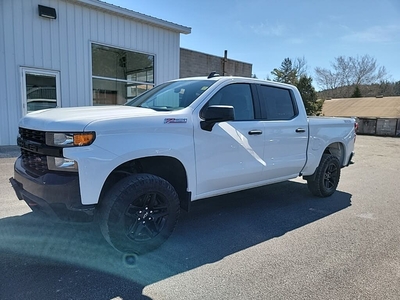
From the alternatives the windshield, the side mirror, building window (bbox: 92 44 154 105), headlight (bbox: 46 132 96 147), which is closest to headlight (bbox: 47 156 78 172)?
headlight (bbox: 46 132 96 147)

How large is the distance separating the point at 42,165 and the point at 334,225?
3.81m

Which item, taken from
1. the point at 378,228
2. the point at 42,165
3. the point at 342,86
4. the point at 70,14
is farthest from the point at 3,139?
the point at 342,86

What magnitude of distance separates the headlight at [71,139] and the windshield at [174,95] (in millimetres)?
1134

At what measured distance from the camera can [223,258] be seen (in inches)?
124

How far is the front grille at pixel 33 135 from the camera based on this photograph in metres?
2.87

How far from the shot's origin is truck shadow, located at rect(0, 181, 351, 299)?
2621mm

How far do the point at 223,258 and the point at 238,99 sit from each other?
2.11 m

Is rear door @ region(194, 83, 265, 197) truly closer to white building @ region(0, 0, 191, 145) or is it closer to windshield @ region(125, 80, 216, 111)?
windshield @ region(125, 80, 216, 111)

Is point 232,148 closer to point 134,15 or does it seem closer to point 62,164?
point 62,164

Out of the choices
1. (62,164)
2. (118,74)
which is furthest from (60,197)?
(118,74)

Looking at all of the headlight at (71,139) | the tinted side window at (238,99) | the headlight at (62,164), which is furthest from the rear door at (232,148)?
the headlight at (62,164)

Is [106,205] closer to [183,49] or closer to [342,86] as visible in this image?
[183,49]

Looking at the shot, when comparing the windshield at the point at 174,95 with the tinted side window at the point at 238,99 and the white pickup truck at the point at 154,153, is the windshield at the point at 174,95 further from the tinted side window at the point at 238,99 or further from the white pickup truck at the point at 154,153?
the tinted side window at the point at 238,99

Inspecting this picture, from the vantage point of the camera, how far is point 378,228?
413 cm
